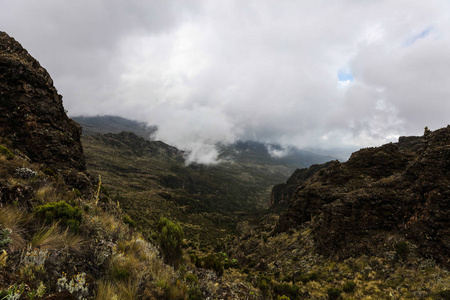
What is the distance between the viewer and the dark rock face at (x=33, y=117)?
13.1 meters

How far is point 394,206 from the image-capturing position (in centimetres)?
1762

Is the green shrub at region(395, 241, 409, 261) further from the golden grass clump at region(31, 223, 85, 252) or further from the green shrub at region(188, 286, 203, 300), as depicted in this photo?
the golden grass clump at region(31, 223, 85, 252)

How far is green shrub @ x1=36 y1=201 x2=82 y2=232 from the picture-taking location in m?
4.72

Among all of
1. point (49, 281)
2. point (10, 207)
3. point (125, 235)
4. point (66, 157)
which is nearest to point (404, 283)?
point (125, 235)

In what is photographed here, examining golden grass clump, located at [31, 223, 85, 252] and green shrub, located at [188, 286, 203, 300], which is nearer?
golden grass clump, located at [31, 223, 85, 252]

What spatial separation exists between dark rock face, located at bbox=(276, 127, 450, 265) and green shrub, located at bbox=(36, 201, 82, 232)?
20.6 metres

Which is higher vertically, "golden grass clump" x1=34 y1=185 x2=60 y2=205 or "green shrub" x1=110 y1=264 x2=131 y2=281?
"golden grass clump" x1=34 y1=185 x2=60 y2=205

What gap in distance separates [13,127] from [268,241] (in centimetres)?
3378

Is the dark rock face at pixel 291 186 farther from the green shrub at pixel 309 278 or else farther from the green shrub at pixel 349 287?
the green shrub at pixel 349 287

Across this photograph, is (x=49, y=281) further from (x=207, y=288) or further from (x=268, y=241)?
(x=268, y=241)

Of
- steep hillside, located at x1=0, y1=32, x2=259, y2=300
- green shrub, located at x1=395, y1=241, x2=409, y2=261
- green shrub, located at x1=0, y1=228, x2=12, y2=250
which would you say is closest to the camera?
steep hillside, located at x1=0, y1=32, x2=259, y2=300

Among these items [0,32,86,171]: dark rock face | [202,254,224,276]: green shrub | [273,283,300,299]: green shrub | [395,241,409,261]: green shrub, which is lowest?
[273,283,300,299]: green shrub

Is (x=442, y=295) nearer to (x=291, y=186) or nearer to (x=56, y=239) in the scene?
(x=56, y=239)

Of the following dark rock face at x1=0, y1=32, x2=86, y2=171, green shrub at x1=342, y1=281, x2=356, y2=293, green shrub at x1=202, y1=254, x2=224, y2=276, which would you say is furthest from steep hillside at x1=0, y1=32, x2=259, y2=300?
green shrub at x1=342, y1=281, x2=356, y2=293
